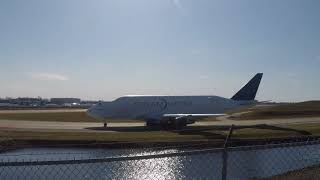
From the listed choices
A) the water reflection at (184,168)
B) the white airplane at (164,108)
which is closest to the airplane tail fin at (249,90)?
the white airplane at (164,108)

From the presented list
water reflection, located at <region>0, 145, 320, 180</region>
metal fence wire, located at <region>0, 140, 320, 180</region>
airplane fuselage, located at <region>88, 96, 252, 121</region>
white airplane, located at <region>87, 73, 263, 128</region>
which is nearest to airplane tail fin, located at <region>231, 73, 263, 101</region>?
white airplane, located at <region>87, 73, 263, 128</region>

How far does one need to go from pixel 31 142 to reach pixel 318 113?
204ft

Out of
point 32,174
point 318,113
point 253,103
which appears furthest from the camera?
point 318,113

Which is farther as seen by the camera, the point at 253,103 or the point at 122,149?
the point at 253,103

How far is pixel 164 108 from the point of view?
5803 centimetres

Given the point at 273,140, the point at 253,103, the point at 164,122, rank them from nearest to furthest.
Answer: the point at 273,140 < the point at 164,122 < the point at 253,103

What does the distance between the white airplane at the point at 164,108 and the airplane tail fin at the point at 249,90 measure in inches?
129

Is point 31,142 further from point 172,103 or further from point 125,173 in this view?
point 172,103

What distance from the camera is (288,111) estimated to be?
293 feet

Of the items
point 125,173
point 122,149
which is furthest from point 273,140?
point 125,173

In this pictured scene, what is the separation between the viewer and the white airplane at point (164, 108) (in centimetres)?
5512

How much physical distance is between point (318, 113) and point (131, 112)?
43.9 meters

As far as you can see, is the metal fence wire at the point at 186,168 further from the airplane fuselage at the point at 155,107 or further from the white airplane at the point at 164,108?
the airplane fuselage at the point at 155,107

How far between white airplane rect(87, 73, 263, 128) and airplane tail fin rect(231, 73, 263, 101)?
3282mm
